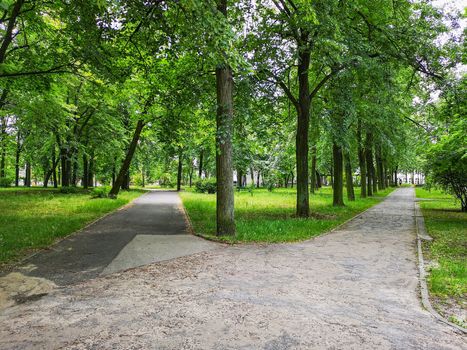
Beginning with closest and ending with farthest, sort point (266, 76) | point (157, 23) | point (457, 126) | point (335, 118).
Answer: point (157, 23), point (457, 126), point (266, 76), point (335, 118)

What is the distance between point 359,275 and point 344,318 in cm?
220

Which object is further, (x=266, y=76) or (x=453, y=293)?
(x=266, y=76)

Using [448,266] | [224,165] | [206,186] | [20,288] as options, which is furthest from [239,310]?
[206,186]

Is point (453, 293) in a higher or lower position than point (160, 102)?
lower

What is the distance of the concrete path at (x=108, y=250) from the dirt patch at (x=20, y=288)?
0.16m

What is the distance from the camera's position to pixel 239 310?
14.6 ft

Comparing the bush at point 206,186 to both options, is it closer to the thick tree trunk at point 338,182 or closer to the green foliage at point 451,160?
the thick tree trunk at point 338,182

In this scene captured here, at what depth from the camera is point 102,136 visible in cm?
2758

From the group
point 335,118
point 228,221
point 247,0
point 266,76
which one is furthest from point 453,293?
point 247,0

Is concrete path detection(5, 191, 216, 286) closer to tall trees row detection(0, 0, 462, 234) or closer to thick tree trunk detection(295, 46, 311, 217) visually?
tall trees row detection(0, 0, 462, 234)

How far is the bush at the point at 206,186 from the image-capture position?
34.5 meters

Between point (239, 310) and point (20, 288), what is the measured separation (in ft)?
11.7

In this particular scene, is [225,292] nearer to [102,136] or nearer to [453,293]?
[453,293]

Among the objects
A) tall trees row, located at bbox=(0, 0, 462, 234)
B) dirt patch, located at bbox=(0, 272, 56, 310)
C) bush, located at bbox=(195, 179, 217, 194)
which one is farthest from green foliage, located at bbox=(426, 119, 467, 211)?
bush, located at bbox=(195, 179, 217, 194)
